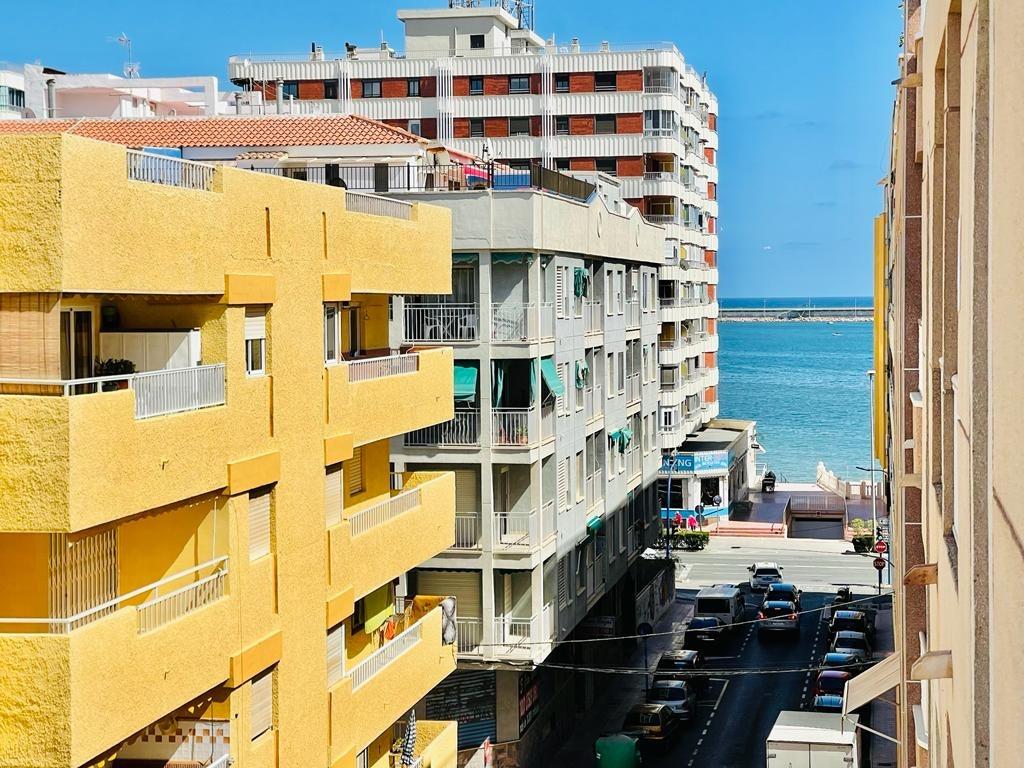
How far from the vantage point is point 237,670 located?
16.7 meters

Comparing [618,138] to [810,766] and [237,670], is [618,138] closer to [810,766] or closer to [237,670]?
[810,766]

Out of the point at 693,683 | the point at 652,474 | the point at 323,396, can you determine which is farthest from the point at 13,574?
the point at 652,474

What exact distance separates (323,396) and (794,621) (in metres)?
37.3

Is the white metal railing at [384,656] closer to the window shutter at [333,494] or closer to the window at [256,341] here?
the window shutter at [333,494]

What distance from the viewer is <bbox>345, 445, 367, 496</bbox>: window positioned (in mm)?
22125

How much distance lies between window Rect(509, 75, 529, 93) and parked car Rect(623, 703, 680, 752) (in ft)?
134

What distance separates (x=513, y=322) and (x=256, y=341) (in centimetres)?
1719

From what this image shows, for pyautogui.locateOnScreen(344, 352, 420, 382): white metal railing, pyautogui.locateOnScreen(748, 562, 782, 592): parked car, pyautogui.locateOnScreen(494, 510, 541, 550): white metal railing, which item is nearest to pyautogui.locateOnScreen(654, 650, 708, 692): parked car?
pyautogui.locateOnScreen(494, 510, 541, 550): white metal railing

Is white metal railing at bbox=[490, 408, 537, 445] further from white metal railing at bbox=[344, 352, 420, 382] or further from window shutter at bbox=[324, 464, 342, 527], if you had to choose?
window shutter at bbox=[324, 464, 342, 527]

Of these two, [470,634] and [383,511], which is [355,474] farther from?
[470,634]

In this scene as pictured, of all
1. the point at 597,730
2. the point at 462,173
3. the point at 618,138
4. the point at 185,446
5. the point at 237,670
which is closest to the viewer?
the point at 185,446

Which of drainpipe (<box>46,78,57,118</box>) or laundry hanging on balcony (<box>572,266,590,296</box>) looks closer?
laundry hanging on balcony (<box>572,266,590,296</box>)

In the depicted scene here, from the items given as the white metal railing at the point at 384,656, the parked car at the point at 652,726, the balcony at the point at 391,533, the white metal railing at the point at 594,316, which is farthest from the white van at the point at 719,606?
the white metal railing at the point at 384,656

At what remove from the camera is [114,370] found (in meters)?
15.3
